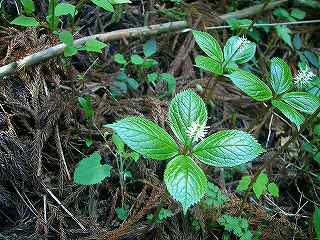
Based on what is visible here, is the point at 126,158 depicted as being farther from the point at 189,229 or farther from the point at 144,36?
the point at 144,36

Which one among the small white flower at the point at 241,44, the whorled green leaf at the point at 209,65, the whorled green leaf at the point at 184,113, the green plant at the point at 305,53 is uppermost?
the small white flower at the point at 241,44

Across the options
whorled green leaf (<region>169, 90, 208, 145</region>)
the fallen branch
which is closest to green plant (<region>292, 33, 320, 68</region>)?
the fallen branch

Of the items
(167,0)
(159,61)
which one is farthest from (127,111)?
(167,0)

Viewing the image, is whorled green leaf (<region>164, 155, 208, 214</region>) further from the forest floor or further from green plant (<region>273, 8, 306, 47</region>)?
green plant (<region>273, 8, 306, 47</region>)

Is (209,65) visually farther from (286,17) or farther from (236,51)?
(286,17)

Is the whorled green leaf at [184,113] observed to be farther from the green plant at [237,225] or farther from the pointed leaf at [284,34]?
the pointed leaf at [284,34]

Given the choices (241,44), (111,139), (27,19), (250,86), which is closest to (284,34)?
(241,44)

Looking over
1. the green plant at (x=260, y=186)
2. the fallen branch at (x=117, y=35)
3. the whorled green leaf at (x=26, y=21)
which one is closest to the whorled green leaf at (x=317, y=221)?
the green plant at (x=260, y=186)
